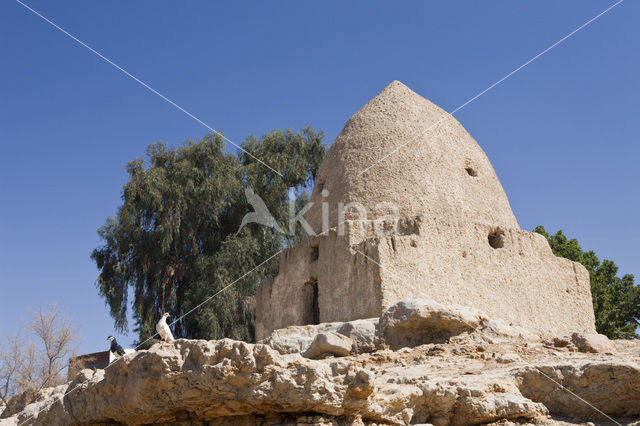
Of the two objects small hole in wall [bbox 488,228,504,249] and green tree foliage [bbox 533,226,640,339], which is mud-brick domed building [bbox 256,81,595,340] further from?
green tree foliage [bbox 533,226,640,339]

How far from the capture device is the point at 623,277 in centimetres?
2294

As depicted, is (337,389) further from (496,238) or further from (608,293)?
(608,293)

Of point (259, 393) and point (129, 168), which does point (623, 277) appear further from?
point (259, 393)

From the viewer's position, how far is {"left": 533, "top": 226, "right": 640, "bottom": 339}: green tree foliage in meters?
21.2

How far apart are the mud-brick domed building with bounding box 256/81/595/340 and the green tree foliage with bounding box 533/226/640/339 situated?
864 cm

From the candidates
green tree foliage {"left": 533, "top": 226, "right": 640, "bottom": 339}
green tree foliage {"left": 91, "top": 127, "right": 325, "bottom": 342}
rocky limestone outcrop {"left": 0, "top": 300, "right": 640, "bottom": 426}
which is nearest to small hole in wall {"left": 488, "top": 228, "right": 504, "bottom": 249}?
rocky limestone outcrop {"left": 0, "top": 300, "right": 640, "bottom": 426}

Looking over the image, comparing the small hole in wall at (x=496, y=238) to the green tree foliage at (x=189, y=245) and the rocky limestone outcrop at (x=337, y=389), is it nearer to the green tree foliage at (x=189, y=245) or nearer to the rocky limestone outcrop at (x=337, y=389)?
the rocky limestone outcrop at (x=337, y=389)

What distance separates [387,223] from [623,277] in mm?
14066

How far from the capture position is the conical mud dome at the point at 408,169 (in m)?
13.3

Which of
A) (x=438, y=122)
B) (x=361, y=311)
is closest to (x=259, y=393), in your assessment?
(x=361, y=311)

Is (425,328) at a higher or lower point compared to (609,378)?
higher

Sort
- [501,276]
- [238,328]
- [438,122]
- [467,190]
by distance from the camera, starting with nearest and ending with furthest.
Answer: [501,276], [467,190], [438,122], [238,328]

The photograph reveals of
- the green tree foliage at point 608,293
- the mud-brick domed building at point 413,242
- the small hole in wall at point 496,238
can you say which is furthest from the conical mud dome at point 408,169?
the green tree foliage at point 608,293

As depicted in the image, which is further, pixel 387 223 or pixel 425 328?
pixel 387 223
